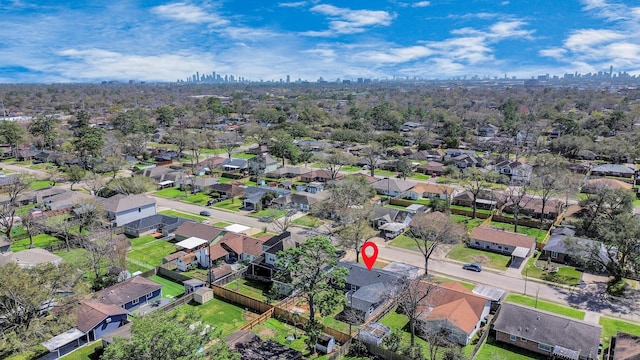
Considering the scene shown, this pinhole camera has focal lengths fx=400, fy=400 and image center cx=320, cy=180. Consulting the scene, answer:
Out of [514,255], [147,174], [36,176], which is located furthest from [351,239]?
Result: [36,176]

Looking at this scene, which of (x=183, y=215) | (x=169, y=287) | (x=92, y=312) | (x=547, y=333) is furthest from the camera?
(x=183, y=215)

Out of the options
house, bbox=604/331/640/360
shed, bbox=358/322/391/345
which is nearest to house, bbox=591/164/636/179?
house, bbox=604/331/640/360

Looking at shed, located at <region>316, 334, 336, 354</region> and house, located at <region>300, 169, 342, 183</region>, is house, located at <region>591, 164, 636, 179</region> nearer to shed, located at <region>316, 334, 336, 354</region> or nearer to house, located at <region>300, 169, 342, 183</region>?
house, located at <region>300, 169, 342, 183</region>

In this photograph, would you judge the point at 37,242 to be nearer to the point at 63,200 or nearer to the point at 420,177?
the point at 63,200

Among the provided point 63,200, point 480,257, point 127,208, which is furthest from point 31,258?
point 480,257

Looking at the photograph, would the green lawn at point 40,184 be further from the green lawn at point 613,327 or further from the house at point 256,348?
the green lawn at point 613,327

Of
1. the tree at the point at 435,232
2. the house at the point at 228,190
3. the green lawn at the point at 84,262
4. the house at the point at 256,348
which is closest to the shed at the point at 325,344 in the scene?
the house at the point at 256,348
